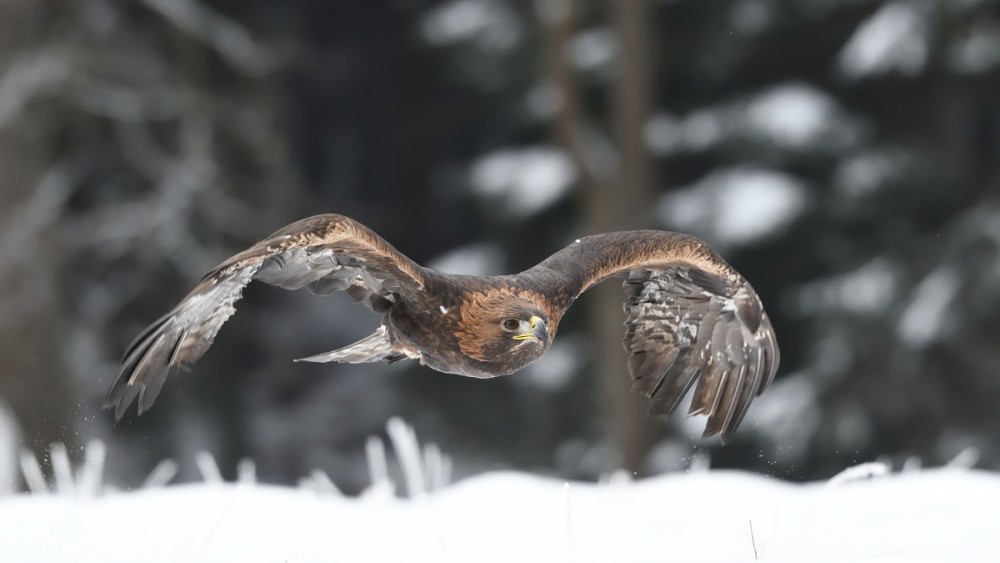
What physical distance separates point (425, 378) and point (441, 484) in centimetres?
756

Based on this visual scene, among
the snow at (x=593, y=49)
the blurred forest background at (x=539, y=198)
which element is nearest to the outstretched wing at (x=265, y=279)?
the blurred forest background at (x=539, y=198)

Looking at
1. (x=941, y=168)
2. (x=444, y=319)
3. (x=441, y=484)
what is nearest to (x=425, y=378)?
(x=941, y=168)

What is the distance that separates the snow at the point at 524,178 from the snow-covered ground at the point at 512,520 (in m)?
7.31

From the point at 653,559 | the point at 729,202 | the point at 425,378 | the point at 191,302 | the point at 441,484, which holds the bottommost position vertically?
the point at 653,559

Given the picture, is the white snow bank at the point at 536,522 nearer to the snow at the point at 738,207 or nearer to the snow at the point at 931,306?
the snow at the point at 931,306

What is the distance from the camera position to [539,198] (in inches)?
473

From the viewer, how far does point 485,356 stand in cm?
411

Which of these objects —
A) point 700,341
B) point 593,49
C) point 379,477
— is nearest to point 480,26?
point 593,49

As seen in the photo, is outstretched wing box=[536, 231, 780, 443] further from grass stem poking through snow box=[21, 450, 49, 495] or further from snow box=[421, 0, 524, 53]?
snow box=[421, 0, 524, 53]

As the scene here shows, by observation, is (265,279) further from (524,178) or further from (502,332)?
(524,178)

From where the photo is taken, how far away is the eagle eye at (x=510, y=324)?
4.03 meters

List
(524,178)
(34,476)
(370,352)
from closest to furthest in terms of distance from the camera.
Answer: (34,476) < (370,352) < (524,178)

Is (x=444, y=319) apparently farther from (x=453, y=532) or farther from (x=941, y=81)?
(x=941, y=81)

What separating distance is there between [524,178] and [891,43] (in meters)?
3.63
